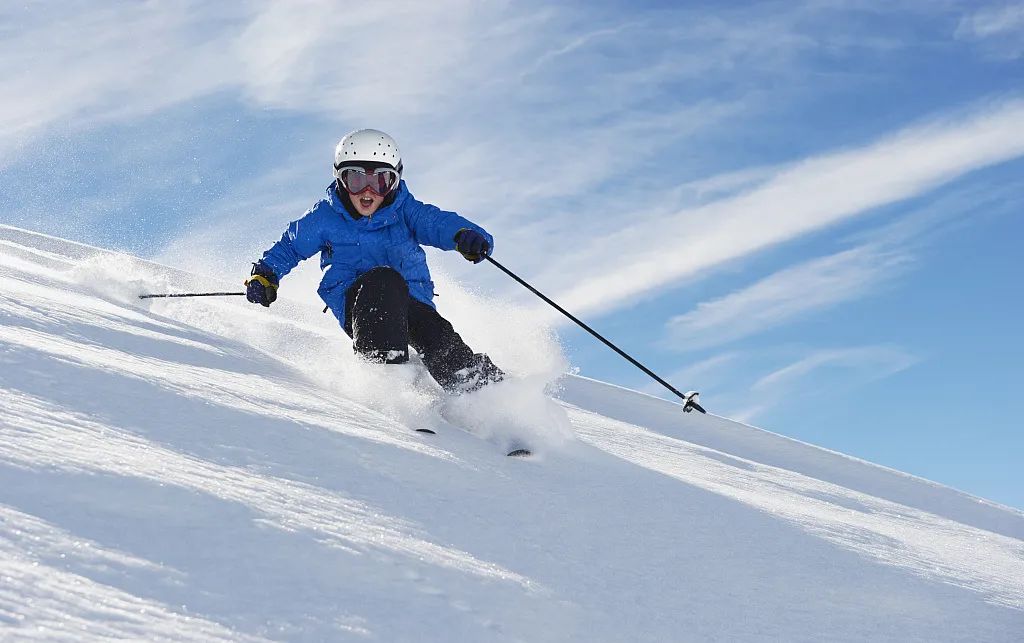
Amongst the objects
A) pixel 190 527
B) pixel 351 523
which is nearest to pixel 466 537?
pixel 351 523

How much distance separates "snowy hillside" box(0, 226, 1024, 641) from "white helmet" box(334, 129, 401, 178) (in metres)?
1.26

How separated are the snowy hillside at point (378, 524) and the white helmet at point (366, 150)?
126 centimetres

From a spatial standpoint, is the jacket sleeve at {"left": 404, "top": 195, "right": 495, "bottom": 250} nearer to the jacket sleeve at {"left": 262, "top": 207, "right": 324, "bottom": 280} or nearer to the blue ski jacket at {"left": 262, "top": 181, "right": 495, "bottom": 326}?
the blue ski jacket at {"left": 262, "top": 181, "right": 495, "bottom": 326}

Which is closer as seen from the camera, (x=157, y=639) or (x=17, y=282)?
(x=157, y=639)

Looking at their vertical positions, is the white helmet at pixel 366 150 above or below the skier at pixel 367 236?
above

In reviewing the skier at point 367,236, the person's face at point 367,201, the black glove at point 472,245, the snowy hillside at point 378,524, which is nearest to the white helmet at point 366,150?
the skier at point 367,236

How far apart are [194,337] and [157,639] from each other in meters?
3.76

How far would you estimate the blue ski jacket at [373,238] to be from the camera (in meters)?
4.95

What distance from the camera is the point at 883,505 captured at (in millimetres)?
4859

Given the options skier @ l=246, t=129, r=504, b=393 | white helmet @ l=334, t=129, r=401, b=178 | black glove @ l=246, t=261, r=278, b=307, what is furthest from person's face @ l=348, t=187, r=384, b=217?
black glove @ l=246, t=261, r=278, b=307

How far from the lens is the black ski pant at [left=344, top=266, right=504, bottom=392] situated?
421cm

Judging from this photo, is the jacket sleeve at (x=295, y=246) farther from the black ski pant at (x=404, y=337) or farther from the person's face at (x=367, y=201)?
the black ski pant at (x=404, y=337)

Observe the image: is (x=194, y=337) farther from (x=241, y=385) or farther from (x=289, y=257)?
(x=241, y=385)

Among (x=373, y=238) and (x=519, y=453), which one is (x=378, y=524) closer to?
(x=519, y=453)
